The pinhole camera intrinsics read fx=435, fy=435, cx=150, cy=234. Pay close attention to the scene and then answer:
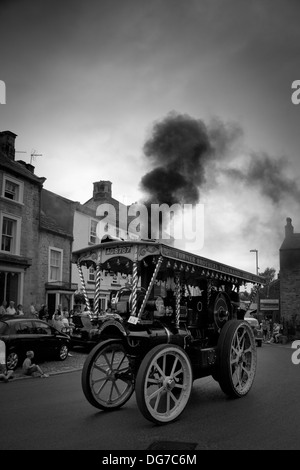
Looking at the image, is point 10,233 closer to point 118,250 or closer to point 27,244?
point 27,244

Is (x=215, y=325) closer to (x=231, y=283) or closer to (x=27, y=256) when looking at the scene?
(x=231, y=283)

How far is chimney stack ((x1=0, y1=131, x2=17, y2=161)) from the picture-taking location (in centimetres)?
2072

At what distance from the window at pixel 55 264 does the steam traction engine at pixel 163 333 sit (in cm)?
1432

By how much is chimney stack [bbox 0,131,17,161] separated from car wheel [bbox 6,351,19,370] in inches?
489

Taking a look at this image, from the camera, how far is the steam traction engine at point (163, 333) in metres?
5.64

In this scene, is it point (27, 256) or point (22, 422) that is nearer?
point (22, 422)

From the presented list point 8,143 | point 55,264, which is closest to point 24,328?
point 55,264

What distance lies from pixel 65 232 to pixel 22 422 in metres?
17.7

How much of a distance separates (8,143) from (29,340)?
12.3 metres

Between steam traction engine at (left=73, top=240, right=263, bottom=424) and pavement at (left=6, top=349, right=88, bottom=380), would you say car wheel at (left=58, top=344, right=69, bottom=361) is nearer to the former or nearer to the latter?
pavement at (left=6, top=349, right=88, bottom=380)

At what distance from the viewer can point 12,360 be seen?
10.9m

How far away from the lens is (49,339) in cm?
1238

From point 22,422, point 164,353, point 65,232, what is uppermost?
point 65,232
